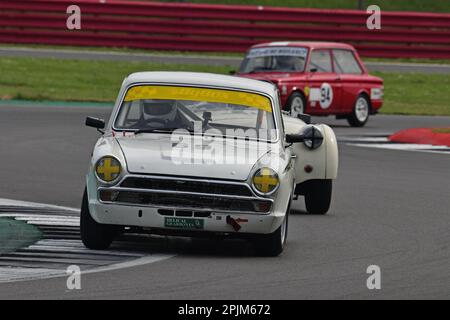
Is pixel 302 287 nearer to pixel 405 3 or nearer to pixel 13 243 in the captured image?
pixel 13 243

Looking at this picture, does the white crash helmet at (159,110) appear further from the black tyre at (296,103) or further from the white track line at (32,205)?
the black tyre at (296,103)

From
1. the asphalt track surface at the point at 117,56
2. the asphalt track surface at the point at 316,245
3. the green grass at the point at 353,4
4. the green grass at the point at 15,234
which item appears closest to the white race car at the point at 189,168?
the asphalt track surface at the point at 316,245

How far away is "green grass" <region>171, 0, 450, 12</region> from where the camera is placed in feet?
194

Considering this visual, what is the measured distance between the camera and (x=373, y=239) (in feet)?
37.1

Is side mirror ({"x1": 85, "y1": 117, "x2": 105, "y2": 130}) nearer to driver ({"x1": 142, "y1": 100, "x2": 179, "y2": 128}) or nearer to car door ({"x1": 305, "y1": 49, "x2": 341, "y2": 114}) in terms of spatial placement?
driver ({"x1": 142, "y1": 100, "x2": 179, "y2": 128})

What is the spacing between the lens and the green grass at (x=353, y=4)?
59.0 meters

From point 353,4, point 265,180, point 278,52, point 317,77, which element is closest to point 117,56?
point 278,52

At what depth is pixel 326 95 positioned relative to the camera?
24484mm

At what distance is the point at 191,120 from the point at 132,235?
1022 mm

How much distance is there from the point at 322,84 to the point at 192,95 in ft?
44.7

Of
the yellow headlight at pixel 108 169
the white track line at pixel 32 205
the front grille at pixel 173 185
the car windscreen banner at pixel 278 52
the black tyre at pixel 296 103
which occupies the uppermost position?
the yellow headlight at pixel 108 169

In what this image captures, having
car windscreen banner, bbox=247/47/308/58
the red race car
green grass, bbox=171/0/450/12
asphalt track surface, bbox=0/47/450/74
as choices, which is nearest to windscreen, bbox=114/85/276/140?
the red race car

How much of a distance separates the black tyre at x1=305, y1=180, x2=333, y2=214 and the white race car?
1981 mm

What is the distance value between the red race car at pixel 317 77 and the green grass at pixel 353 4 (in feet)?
109
